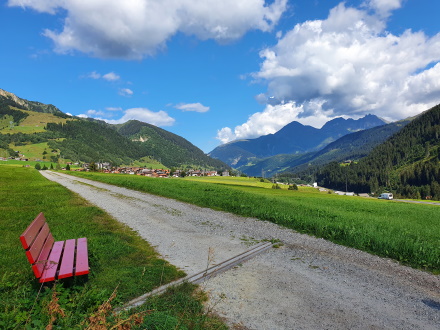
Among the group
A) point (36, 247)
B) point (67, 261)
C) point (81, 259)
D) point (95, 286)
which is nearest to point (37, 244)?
point (36, 247)

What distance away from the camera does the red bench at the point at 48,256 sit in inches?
227

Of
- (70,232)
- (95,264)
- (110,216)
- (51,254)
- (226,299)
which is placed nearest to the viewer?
(226,299)

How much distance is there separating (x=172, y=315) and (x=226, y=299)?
60.2 inches

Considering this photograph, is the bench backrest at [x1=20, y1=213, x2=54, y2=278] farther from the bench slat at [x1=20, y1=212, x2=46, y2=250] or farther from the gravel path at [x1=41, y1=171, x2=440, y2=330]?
the gravel path at [x1=41, y1=171, x2=440, y2=330]

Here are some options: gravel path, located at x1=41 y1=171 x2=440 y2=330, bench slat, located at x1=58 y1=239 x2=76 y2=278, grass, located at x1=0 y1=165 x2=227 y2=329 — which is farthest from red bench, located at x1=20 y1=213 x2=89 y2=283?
gravel path, located at x1=41 y1=171 x2=440 y2=330

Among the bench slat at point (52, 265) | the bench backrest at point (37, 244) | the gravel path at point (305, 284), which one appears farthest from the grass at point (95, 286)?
the gravel path at point (305, 284)

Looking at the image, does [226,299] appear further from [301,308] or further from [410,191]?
[410,191]

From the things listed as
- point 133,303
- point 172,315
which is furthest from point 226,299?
point 133,303

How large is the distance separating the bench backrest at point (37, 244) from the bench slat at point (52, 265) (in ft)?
0.35

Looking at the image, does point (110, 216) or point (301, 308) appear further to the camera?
point (110, 216)

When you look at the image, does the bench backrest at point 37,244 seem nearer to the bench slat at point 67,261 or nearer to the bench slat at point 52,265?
the bench slat at point 52,265

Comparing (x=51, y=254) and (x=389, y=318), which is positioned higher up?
(x=51, y=254)

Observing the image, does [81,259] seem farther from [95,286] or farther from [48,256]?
[48,256]

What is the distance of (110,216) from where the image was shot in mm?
16141
